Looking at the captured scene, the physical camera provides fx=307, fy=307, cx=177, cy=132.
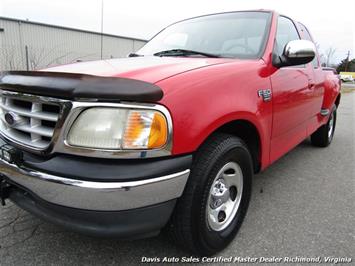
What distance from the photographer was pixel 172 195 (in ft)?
5.13

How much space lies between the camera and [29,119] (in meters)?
1.71

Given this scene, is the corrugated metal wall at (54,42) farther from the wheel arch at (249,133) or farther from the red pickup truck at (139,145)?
the red pickup truck at (139,145)

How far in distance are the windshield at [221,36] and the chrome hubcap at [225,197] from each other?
0.97 meters

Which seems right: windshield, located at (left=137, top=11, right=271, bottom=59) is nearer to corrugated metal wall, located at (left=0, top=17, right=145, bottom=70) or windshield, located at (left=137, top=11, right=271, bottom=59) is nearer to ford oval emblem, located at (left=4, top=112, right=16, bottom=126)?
ford oval emblem, located at (left=4, top=112, right=16, bottom=126)

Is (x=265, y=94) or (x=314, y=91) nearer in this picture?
(x=265, y=94)

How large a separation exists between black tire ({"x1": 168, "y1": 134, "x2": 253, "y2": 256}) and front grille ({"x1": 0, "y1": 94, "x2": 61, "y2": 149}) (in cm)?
78

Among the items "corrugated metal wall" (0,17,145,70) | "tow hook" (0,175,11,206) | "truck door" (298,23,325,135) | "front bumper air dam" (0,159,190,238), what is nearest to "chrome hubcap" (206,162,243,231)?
"front bumper air dam" (0,159,190,238)

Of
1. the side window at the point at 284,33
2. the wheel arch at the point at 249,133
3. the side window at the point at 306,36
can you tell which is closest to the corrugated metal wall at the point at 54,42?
the side window at the point at 306,36

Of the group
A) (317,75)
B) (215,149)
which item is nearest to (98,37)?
(317,75)

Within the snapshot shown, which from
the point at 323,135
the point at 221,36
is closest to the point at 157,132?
the point at 221,36

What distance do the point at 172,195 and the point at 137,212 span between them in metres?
0.20

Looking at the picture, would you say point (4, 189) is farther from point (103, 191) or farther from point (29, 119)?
point (103, 191)

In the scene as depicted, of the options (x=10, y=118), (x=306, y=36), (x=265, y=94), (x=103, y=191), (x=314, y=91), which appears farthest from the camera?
(x=306, y=36)

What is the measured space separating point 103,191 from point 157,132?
0.37 metres
